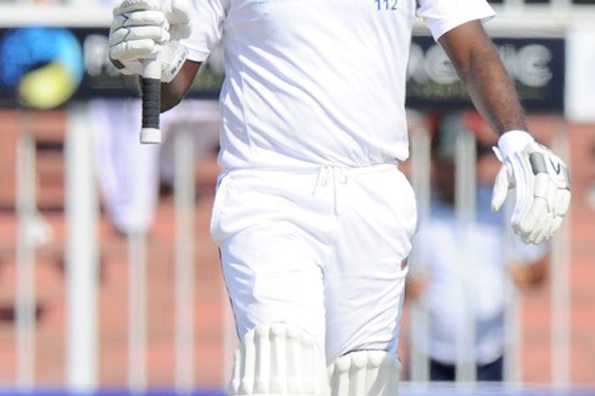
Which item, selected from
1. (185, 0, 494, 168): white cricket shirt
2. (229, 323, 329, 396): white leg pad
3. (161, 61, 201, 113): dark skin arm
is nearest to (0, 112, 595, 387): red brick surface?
(161, 61, 201, 113): dark skin arm

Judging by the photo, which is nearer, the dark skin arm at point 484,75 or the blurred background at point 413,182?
the dark skin arm at point 484,75

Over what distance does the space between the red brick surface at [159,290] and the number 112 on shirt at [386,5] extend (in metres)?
4.70

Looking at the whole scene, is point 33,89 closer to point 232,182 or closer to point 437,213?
point 437,213

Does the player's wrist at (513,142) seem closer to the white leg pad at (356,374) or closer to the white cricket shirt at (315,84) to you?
the white cricket shirt at (315,84)

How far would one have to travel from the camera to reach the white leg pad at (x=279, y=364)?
13.2ft

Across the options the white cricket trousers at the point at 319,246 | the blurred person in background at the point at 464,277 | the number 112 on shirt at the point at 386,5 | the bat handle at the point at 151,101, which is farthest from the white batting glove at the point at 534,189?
the blurred person in background at the point at 464,277

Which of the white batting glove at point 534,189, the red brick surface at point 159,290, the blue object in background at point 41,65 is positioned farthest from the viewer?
the red brick surface at point 159,290

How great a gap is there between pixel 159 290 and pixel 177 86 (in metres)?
5.02

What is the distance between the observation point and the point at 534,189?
397 cm

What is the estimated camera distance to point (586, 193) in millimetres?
10188

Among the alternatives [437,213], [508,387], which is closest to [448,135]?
[437,213]

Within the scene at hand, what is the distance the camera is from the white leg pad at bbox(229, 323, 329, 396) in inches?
158

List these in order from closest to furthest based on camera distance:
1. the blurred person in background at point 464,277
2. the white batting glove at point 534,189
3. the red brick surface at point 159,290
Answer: the white batting glove at point 534,189 < the blurred person in background at point 464,277 < the red brick surface at point 159,290

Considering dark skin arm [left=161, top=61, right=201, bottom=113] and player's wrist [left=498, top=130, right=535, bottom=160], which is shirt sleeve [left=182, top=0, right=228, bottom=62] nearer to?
dark skin arm [left=161, top=61, right=201, bottom=113]
